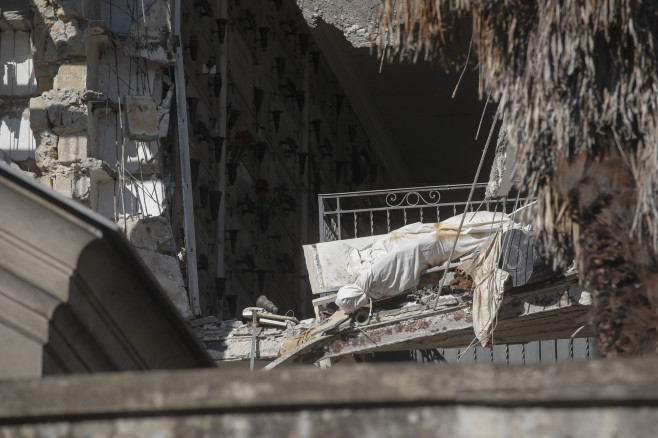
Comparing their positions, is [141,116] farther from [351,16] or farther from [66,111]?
[351,16]

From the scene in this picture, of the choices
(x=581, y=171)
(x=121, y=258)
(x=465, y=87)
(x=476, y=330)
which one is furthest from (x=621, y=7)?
(x=465, y=87)

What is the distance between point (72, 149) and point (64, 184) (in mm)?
423

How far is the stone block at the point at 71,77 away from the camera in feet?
39.9

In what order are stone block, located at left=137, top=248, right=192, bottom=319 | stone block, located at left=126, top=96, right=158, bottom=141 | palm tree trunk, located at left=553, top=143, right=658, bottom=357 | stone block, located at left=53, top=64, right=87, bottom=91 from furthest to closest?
stone block, located at left=137, top=248, right=192, bottom=319 < stone block, located at left=126, top=96, right=158, bottom=141 < stone block, located at left=53, top=64, right=87, bottom=91 < palm tree trunk, located at left=553, top=143, right=658, bottom=357

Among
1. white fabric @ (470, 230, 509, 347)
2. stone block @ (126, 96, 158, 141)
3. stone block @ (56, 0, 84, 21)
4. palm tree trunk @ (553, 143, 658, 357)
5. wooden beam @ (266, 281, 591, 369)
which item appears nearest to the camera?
palm tree trunk @ (553, 143, 658, 357)

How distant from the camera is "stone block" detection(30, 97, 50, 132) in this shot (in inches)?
479

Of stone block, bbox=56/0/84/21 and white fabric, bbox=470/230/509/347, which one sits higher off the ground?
stone block, bbox=56/0/84/21

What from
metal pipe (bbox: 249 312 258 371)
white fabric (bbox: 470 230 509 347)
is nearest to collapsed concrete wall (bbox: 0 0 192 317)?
metal pipe (bbox: 249 312 258 371)

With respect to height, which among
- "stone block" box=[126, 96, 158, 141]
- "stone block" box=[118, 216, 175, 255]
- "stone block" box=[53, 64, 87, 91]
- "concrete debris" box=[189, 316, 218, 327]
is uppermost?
"stone block" box=[53, 64, 87, 91]

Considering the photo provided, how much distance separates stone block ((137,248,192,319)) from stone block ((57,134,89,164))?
1388 mm

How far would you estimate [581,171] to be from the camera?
5367 mm

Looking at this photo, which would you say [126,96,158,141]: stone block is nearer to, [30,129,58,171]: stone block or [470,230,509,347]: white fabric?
[30,129,58,171]: stone block

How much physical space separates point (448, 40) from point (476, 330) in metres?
6.04

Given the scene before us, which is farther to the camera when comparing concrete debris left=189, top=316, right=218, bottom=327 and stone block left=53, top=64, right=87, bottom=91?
concrete debris left=189, top=316, right=218, bottom=327
